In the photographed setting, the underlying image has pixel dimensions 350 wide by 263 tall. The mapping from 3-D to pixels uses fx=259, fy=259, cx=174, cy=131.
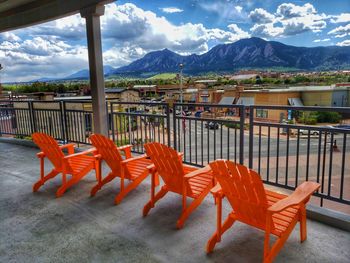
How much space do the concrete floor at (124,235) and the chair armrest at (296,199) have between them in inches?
17.9

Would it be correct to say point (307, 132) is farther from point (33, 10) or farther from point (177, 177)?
point (33, 10)

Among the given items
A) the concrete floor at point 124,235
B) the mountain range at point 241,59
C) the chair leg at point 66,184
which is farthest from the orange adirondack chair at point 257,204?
the mountain range at point 241,59

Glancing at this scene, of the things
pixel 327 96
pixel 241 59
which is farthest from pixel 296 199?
pixel 241 59

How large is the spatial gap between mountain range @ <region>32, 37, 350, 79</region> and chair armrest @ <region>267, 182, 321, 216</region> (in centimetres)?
345

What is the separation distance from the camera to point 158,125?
439 cm

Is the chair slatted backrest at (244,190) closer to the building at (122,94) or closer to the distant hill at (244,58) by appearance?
the building at (122,94)

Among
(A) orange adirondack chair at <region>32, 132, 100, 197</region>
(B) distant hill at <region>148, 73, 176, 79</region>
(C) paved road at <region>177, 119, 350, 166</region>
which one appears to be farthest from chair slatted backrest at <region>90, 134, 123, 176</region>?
(B) distant hill at <region>148, 73, 176, 79</region>

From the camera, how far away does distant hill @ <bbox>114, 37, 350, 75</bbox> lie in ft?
17.9

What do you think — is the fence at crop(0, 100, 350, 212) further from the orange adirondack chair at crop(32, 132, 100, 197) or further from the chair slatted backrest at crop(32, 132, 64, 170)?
the chair slatted backrest at crop(32, 132, 64, 170)

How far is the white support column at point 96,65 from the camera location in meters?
4.75

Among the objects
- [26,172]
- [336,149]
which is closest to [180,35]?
[26,172]

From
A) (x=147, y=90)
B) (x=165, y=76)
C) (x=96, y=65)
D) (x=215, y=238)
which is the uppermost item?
(x=96, y=65)

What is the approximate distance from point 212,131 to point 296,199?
78.9 inches

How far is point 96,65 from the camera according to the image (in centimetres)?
491
